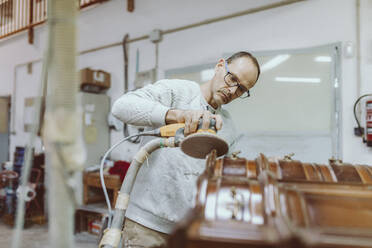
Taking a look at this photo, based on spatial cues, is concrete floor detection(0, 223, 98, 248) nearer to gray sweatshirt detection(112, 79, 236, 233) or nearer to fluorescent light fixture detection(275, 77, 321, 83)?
gray sweatshirt detection(112, 79, 236, 233)

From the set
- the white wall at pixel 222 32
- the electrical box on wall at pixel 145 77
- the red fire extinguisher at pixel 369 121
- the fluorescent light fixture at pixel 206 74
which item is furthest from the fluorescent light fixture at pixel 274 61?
the electrical box on wall at pixel 145 77

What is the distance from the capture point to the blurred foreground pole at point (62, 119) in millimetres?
459

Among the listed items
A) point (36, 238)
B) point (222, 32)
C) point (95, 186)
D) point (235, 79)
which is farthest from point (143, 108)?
point (36, 238)

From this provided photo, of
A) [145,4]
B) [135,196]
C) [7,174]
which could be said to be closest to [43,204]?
[7,174]

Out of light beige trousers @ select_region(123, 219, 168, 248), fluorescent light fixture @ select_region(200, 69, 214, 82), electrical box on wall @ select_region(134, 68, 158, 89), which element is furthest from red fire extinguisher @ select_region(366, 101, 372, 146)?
electrical box on wall @ select_region(134, 68, 158, 89)

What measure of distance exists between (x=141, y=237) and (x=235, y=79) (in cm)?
99

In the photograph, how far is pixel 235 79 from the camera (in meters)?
1.60

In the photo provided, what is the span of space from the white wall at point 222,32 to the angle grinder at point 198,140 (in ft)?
7.11

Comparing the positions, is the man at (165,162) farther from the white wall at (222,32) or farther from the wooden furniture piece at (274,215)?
the white wall at (222,32)

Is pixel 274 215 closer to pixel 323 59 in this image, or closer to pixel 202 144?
pixel 202 144

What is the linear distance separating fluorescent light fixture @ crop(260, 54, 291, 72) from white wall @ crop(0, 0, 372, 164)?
116 mm

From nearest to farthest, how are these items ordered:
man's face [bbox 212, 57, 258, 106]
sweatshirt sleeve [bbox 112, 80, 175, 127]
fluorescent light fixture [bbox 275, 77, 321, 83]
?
sweatshirt sleeve [bbox 112, 80, 175, 127] < man's face [bbox 212, 57, 258, 106] < fluorescent light fixture [bbox 275, 77, 321, 83]

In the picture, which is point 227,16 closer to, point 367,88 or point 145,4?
point 145,4

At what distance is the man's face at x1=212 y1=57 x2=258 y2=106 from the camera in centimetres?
160
